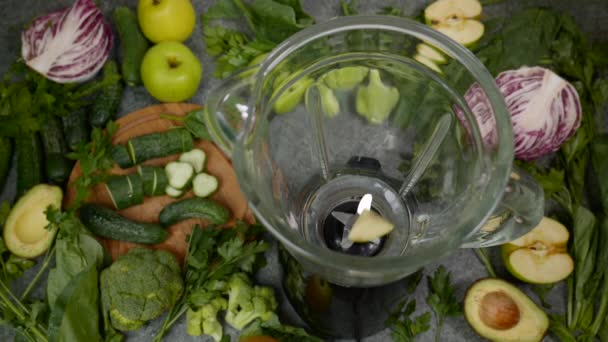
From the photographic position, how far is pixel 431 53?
0.69 meters

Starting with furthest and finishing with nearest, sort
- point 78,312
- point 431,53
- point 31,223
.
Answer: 1. point 31,223
2. point 78,312
3. point 431,53

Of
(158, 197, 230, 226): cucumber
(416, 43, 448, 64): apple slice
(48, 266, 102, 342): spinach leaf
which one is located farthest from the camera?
(158, 197, 230, 226): cucumber

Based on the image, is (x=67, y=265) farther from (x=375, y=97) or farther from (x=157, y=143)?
(x=375, y=97)

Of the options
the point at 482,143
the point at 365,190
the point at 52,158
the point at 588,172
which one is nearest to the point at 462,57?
the point at 482,143

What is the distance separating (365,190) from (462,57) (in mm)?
250

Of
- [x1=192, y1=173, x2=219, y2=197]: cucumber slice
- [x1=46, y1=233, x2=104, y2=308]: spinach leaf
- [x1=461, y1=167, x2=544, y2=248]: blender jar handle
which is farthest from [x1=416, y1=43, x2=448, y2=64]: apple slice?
[x1=46, y1=233, x2=104, y2=308]: spinach leaf

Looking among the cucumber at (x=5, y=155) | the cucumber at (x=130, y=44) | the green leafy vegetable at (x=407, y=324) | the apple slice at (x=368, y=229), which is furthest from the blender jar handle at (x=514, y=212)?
the cucumber at (x=5, y=155)

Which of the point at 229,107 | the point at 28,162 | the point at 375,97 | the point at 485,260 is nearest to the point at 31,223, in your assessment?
the point at 28,162

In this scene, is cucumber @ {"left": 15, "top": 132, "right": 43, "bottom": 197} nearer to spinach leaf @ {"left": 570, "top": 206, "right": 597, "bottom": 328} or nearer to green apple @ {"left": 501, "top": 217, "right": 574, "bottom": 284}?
green apple @ {"left": 501, "top": 217, "right": 574, "bottom": 284}

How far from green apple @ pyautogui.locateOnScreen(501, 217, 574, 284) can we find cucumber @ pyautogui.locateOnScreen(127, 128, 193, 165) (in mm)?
600

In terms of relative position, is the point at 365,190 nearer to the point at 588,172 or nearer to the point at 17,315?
the point at 588,172

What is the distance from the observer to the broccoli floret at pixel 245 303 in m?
0.99

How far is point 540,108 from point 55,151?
0.89 m

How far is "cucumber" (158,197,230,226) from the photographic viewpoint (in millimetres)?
1057
